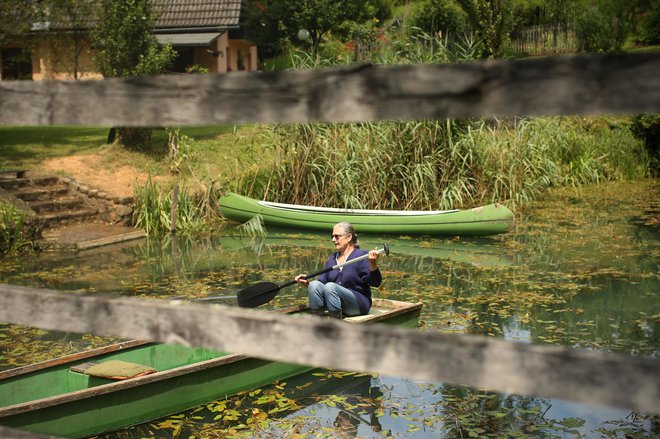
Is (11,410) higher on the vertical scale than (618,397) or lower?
lower

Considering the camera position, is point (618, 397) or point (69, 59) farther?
point (69, 59)

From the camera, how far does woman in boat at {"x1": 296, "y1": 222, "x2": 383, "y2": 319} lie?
7926 millimetres

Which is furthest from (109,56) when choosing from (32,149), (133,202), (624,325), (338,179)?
(624,325)

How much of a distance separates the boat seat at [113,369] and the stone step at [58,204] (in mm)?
8623

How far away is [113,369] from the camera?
6266 millimetres

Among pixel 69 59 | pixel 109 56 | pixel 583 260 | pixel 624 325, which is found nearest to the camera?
pixel 624 325

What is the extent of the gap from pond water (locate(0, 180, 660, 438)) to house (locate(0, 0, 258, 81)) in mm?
16525

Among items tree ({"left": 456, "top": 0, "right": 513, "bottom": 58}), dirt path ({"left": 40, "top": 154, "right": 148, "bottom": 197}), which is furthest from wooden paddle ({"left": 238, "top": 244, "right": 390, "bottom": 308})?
tree ({"left": 456, "top": 0, "right": 513, "bottom": 58})

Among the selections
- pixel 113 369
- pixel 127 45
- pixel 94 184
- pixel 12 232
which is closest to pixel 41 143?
pixel 127 45

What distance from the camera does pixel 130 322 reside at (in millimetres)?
2270

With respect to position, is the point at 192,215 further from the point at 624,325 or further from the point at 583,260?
the point at 624,325

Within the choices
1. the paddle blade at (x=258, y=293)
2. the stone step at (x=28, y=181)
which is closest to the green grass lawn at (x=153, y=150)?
the stone step at (x=28, y=181)

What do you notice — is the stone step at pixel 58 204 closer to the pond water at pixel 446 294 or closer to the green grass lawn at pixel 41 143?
the pond water at pixel 446 294

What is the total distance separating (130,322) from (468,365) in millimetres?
876
